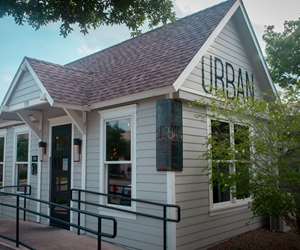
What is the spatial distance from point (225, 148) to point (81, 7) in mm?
3639

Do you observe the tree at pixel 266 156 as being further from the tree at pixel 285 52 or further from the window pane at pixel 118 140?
the tree at pixel 285 52

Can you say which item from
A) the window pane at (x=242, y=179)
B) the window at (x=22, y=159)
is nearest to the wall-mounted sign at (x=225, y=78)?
the window pane at (x=242, y=179)

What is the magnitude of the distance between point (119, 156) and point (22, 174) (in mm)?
4823

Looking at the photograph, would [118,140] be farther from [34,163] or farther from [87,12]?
[34,163]

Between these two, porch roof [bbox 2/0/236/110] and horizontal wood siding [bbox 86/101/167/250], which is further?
porch roof [bbox 2/0/236/110]

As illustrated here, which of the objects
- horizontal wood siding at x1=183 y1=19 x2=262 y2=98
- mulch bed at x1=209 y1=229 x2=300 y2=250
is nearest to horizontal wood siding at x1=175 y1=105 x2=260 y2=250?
mulch bed at x1=209 y1=229 x2=300 y2=250

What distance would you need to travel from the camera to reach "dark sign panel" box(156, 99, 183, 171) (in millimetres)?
6172

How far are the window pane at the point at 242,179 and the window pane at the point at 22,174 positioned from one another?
683cm

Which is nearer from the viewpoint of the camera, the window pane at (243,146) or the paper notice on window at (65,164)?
the window pane at (243,146)

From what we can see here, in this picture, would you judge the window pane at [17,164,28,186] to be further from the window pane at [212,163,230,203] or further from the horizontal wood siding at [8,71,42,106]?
the window pane at [212,163,230,203]

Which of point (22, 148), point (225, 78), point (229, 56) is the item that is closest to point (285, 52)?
point (229, 56)

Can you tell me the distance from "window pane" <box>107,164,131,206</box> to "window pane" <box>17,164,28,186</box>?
414 centimetres

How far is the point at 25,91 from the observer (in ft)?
27.5

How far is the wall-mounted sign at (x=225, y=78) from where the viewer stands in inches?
296
